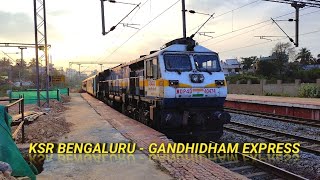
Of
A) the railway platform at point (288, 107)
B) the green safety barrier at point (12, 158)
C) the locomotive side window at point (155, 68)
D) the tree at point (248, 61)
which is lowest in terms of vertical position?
the railway platform at point (288, 107)

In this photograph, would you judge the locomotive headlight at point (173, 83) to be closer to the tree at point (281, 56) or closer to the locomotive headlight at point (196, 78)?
the locomotive headlight at point (196, 78)

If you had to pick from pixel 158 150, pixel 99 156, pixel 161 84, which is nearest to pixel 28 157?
pixel 99 156

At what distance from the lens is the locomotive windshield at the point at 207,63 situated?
11.7m

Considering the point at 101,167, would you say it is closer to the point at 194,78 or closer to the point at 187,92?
the point at 187,92

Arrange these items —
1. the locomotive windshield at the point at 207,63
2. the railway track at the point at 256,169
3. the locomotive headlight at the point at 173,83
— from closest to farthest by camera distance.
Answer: the railway track at the point at 256,169 → the locomotive headlight at the point at 173,83 → the locomotive windshield at the point at 207,63

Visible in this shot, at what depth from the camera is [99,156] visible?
7.91m

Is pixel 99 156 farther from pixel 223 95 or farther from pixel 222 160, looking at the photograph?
pixel 223 95

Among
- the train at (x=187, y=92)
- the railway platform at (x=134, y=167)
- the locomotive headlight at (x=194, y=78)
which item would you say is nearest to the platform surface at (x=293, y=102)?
the train at (x=187, y=92)

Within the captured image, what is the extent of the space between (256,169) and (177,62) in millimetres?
4717

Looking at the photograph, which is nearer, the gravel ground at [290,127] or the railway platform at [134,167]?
the railway platform at [134,167]

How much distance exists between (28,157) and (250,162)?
18.4ft

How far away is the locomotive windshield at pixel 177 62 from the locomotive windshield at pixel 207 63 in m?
0.35

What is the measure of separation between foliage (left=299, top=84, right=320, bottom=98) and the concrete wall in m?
1.02

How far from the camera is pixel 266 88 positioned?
3850 centimetres
